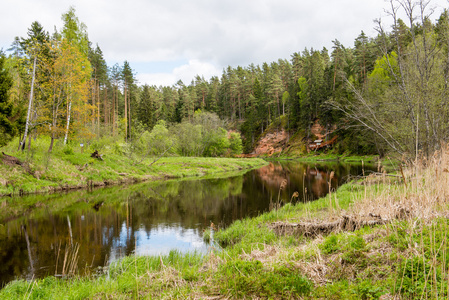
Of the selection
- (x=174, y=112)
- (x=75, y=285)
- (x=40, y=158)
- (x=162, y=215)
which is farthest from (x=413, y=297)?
(x=174, y=112)

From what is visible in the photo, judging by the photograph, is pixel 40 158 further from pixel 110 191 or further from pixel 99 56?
pixel 99 56

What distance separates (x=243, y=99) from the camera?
8731cm

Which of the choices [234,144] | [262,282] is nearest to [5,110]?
[262,282]

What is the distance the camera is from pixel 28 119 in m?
19.6

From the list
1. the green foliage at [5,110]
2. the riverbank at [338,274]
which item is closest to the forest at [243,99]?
the green foliage at [5,110]

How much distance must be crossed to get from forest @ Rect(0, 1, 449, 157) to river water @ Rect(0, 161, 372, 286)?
560 centimetres

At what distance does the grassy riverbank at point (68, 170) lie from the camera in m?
17.7

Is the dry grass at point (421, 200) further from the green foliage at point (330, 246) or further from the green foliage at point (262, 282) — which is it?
the green foliage at point (262, 282)

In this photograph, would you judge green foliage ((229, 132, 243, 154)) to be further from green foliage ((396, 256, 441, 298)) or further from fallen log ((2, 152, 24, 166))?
green foliage ((396, 256, 441, 298))

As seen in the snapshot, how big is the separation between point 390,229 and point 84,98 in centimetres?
2401

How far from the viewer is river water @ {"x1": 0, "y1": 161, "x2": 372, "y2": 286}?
7770 mm

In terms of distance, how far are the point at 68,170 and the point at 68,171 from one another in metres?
0.12

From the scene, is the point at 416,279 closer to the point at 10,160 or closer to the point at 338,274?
the point at 338,274

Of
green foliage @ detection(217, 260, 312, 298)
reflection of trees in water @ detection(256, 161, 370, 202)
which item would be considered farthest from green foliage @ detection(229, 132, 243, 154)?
green foliage @ detection(217, 260, 312, 298)
